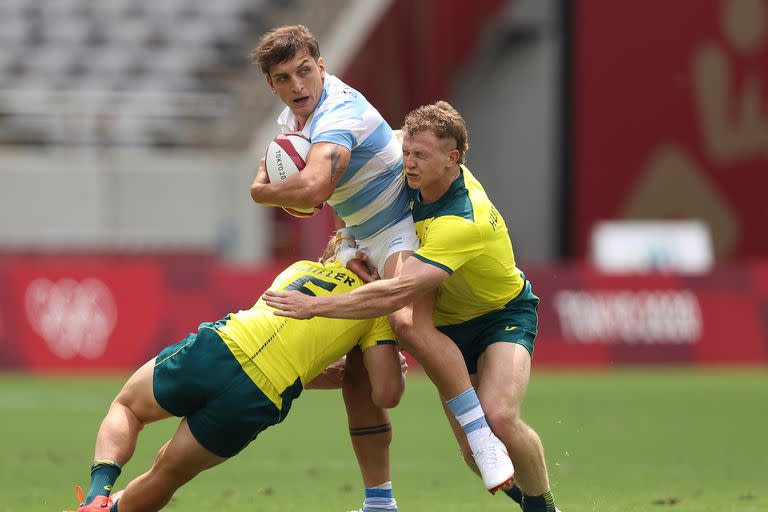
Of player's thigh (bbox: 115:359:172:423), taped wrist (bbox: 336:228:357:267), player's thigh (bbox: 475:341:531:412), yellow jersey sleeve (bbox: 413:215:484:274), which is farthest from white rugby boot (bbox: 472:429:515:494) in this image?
player's thigh (bbox: 115:359:172:423)

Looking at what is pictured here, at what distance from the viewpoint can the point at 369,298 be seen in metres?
7.11

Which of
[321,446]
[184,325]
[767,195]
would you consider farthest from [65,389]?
[767,195]

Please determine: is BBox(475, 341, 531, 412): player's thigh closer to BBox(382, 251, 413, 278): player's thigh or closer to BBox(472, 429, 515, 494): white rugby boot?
BBox(472, 429, 515, 494): white rugby boot

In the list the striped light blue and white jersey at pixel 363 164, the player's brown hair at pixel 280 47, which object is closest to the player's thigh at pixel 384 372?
the striped light blue and white jersey at pixel 363 164

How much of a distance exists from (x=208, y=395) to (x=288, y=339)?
500 millimetres

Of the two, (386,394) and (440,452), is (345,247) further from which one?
(440,452)

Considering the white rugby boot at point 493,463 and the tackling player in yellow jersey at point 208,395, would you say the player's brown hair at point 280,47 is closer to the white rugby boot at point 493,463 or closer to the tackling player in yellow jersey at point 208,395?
the tackling player in yellow jersey at point 208,395

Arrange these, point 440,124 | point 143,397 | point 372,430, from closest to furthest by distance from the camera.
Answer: point 143,397 → point 440,124 → point 372,430

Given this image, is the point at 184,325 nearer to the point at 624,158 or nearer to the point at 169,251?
the point at 169,251

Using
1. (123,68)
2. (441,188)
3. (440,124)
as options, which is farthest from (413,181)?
(123,68)

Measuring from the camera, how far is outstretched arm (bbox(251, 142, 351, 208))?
7.15 m

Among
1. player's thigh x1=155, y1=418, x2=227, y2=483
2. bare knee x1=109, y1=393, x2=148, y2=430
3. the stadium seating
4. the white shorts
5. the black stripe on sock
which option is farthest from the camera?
the stadium seating

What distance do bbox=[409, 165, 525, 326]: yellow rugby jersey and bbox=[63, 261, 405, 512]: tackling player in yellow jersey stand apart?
71 cm

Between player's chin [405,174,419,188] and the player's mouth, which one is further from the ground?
the player's mouth
